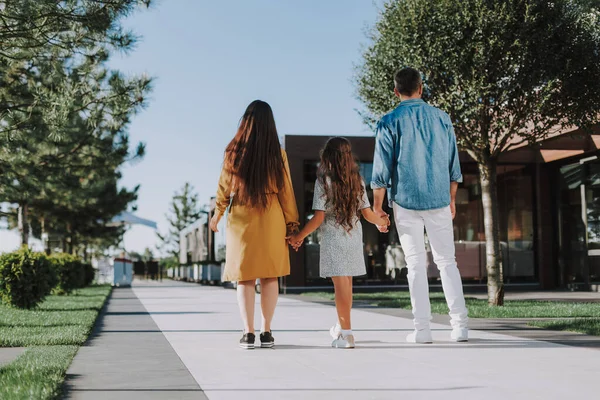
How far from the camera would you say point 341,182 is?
5.59 m

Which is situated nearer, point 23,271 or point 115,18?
point 115,18

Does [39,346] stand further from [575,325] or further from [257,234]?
[575,325]

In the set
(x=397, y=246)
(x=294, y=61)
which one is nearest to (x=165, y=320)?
(x=294, y=61)

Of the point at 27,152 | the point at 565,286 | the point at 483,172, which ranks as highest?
the point at 27,152

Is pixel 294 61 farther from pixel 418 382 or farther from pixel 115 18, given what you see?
pixel 418 382

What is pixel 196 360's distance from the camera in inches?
193

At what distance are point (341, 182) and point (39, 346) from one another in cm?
266

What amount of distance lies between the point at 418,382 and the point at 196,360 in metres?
1.66

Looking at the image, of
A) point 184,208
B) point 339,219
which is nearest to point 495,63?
point 339,219

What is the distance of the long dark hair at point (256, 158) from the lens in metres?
5.41

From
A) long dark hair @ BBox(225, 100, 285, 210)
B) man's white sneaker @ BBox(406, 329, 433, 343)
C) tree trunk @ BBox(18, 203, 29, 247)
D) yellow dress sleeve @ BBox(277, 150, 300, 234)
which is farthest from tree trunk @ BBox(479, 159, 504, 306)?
tree trunk @ BBox(18, 203, 29, 247)

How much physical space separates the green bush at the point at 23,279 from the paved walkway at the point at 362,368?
4677 mm

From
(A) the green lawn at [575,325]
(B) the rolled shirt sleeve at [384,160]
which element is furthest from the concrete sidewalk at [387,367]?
(B) the rolled shirt sleeve at [384,160]

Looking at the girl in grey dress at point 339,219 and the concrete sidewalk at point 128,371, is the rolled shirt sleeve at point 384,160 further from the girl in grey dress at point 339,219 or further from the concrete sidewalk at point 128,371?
the concrete sidewalk at point 128,371
